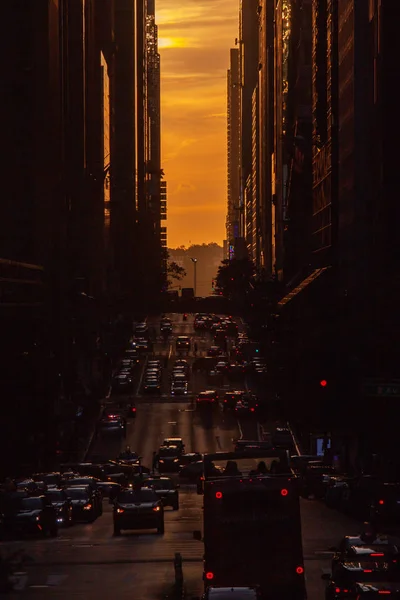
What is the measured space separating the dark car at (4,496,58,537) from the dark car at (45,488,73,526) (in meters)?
3.36

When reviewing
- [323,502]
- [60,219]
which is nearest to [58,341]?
[60,219]

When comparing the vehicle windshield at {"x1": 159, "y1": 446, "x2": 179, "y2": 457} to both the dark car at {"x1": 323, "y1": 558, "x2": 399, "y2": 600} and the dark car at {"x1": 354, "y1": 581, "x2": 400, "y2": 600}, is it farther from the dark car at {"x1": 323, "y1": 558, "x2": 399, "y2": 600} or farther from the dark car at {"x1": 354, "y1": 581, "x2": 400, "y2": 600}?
the dark car at {"x1": 354, "y1": 581, "x2": 400, "y2": 600}

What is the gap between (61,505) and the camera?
170 ft

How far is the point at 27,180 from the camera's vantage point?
471 feet

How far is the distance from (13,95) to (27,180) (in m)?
8.80

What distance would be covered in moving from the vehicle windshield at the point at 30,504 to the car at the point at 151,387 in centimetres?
8793

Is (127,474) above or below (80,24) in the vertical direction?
below

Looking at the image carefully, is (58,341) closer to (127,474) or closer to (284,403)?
(284,403)

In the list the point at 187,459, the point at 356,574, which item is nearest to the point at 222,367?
the point at 187,459

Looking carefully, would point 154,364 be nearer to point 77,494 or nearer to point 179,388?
point 179,388

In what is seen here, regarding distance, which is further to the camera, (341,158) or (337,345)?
(341,158)

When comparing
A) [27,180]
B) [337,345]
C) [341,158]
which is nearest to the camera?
[337,345]

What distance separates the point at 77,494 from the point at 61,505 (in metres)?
3.48

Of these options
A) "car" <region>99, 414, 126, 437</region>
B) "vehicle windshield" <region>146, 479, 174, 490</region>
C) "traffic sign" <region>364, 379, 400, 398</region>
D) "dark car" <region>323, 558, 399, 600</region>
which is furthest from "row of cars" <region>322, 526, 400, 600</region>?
"car" <region>99, 414, 126, 437</region>
